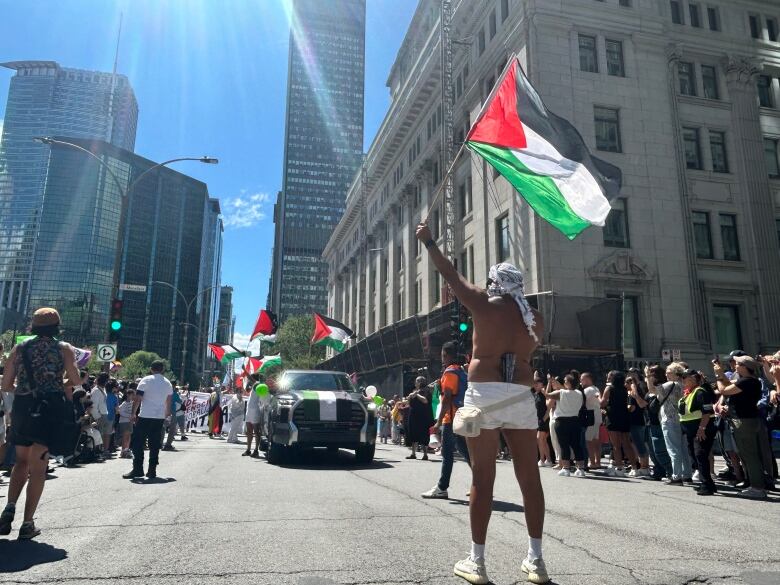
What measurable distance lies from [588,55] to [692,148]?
6.48 metres

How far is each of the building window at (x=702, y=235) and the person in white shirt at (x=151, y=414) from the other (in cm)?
2399

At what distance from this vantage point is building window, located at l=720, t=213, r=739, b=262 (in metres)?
26.1

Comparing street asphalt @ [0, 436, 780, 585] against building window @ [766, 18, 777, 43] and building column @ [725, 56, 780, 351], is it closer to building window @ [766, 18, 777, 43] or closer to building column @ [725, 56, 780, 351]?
building column @ [725, 56, 780, 351]

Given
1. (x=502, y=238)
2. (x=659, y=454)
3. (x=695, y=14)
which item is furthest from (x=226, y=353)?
(x=695, y=14)

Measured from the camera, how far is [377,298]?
48.3m

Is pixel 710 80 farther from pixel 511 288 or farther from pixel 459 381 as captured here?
pixel 511 288

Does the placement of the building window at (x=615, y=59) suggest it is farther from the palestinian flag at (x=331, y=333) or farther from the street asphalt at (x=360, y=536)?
the street asphalt at (x=360, y=536)

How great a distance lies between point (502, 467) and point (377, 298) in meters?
Answer: 37.2

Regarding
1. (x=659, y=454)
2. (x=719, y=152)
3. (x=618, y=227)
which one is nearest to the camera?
(x=659, y=454)

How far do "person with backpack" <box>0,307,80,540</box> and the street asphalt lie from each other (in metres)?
0.38

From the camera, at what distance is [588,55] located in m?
26.2

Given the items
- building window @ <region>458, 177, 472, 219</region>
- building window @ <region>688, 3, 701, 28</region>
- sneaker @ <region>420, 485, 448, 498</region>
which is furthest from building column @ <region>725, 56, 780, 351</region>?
sneaker @ <region>420, 485, 448, 498</region>

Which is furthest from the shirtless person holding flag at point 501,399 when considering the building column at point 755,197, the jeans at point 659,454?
the building column at point 755,197

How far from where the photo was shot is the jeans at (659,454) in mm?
9805
